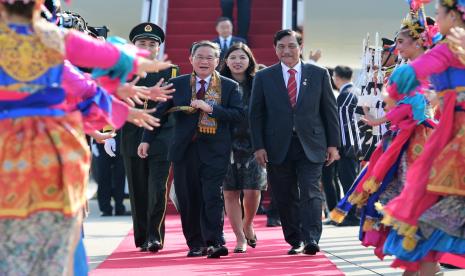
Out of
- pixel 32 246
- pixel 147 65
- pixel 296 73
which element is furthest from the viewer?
pixel 296 73

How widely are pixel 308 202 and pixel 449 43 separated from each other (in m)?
3.17

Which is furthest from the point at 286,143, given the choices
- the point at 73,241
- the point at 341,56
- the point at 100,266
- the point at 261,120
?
the point at 341,56

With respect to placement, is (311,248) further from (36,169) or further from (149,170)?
(36,169)

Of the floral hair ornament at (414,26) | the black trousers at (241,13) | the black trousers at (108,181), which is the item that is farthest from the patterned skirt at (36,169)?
the black trousers at (241,13)

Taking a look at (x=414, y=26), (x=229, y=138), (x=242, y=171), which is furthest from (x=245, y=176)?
(x=414, y=26)

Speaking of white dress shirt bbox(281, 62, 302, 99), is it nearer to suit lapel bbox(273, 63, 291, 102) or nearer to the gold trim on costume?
suit lapel bbox(273, 63, 291, 102)

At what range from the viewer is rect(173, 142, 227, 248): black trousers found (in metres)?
8.71

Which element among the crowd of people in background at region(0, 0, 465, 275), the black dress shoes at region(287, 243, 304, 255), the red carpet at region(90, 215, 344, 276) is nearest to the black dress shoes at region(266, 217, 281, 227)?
the crowd of people in background at region(0, 0, 465, 275)

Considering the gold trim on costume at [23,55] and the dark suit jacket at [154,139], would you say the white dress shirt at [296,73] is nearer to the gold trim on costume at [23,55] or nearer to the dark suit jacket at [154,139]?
the dark suit jacket at [154,139]

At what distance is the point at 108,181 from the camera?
1431 cm

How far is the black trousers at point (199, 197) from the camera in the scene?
343 inches

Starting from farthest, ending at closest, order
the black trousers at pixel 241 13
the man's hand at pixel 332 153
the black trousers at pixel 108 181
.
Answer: the black trousers at pixel 241 13 < the black trousers at pixel 108 181 < the man's hand at pixel 332 153

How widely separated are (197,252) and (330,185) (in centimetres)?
430

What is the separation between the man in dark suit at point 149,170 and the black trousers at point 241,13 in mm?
6838
